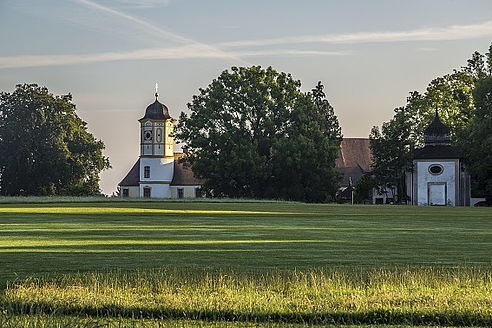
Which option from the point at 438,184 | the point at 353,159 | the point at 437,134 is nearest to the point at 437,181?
the point at 438,184

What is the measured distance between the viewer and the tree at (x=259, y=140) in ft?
306

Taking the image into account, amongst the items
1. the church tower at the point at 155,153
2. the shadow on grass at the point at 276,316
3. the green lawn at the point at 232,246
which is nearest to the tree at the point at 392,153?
the church tower at the point at 155,153

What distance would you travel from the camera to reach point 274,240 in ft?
103

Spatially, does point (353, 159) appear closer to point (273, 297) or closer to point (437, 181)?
point (437, 181)

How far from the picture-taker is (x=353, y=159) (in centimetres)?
13038

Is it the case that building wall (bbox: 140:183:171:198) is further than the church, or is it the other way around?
building wall (bbox: 140:183:171:198)

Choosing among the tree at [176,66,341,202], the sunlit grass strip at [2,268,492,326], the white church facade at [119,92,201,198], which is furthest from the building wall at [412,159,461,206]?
the sunlit grass strip at [2,268,492,326]

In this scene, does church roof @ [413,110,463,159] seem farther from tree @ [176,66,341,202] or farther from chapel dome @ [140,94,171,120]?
chapel dome @ [140,94,171,120]

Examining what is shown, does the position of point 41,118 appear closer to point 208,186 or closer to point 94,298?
point 208,186

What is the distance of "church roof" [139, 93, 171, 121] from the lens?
14062 cm

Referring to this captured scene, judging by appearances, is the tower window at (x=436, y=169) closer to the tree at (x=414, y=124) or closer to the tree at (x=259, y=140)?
the tree at (x=414, y=124)

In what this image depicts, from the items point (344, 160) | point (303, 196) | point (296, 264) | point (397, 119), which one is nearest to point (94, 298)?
point (296, 264)

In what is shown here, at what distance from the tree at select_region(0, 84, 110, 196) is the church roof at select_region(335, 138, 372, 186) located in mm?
32779

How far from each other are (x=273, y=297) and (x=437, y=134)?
83.5m
